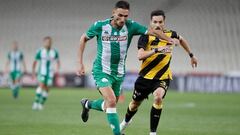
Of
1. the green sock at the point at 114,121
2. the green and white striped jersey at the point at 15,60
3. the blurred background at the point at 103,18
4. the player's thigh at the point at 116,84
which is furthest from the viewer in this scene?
the blurred background at the point at 103,18

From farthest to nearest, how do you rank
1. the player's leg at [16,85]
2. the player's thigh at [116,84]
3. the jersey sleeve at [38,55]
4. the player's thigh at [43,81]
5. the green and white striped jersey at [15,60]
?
the green and white striped jersey at [15,60]
the player's leg at [16,85]
the jersey sleeve at [38,55]
the player's thigh at [43,81]
the player's thigh at [116,84]

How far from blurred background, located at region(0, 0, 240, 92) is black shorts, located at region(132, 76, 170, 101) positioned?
25281 millimetres

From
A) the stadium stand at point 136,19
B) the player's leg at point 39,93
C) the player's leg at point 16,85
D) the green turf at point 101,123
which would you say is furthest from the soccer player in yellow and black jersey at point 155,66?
the stadium stand at point 136,19

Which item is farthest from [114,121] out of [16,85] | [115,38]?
[16,85]

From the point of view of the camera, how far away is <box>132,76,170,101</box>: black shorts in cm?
1123

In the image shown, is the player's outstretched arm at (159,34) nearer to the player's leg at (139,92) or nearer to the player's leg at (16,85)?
the player's leg at (139,92)

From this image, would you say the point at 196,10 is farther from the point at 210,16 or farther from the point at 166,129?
the point at 166,129

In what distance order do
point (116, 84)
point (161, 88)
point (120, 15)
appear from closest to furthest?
point (120, 15) → point (116, 84) → point (161, 88)

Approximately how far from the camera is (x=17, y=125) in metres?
13.5

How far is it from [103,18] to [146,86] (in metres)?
27.8

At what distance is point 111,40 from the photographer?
10086 millimetres

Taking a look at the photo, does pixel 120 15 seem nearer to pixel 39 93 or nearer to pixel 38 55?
pixel 39 93

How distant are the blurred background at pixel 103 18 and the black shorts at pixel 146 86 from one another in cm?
2528

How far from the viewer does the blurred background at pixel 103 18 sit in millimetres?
38125
